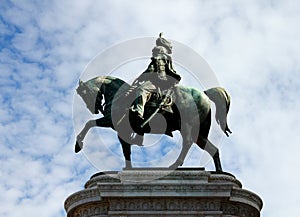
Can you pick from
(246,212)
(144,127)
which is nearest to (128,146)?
(144,127)

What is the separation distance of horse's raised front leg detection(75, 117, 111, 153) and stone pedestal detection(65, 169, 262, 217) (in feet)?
5.83

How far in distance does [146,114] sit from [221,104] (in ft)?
10.2

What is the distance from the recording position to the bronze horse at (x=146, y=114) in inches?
1128

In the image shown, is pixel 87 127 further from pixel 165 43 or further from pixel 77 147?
pixel 165 43

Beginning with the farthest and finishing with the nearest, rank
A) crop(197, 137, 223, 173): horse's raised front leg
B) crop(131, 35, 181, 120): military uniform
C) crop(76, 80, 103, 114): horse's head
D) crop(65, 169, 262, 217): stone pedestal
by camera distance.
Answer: crop(76, 80, 103, 114): horse's head, crop(197, 137, 223, 173): horse's raised front leg, crop(131, 35, 181, 120): military uniform, crop(65, 169, 262, 217): stone pedestal

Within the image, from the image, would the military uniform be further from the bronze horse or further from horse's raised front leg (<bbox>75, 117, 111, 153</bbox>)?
horse's raised front leg (<bbox>75, 117, 111, 153</bbox>)

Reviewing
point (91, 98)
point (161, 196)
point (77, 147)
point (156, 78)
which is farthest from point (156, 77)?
point (161, 196)

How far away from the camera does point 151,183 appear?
27.0m

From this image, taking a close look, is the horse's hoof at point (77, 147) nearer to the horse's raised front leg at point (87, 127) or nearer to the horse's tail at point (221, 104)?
the horse's raised front leg at point (87, 127)

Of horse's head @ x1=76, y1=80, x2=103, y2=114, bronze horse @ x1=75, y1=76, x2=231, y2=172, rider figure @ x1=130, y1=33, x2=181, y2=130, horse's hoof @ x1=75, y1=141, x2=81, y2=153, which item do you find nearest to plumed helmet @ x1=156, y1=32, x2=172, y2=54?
rider figure @ x1=130, y1=33, x2=181, y2=130

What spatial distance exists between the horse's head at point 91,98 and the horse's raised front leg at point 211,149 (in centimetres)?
392

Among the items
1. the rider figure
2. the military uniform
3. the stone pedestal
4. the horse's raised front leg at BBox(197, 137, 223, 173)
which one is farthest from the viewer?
the horse's raised front leg at BBox(197, 137, 223, 173)

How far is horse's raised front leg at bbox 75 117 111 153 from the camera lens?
28.7 m

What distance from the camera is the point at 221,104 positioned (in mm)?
29859
